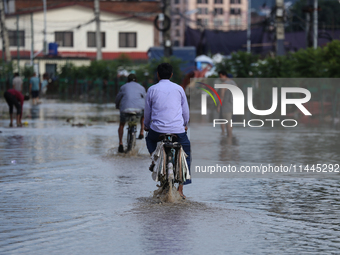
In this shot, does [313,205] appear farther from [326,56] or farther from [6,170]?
[326,56]

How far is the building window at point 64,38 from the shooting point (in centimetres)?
7625

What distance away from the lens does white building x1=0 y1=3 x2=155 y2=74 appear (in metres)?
75.9

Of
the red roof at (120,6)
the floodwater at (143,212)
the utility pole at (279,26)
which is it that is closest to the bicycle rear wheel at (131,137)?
the floodwater at (143,212)

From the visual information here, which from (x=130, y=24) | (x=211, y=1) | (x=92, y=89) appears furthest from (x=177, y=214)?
(x=211, y=1)

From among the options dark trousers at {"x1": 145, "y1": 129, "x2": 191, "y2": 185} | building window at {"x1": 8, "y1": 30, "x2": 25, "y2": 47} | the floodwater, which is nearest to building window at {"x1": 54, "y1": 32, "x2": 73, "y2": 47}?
building window at {"x1": 8, "y1": 30, "x2": 25, "y2": 47}

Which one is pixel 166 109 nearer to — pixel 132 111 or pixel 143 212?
pixel 143 212

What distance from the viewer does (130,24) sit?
7706 centimetres

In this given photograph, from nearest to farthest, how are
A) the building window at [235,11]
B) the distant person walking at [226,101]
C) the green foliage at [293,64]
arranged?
the distant person walking at [226,101] → the green foliage at [293,64] → the building window at [235,11]

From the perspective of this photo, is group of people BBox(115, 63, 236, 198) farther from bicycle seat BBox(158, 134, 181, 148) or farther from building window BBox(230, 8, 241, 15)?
building window BBox(230, 8, 241, 15)

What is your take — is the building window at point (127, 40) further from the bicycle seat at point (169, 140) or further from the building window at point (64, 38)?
the bicycle seat at point (169, 140)

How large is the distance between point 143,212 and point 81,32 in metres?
69.0

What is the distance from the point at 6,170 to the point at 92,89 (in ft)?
126

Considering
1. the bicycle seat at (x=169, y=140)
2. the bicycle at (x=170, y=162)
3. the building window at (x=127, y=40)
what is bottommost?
the bicycle at (x=170, y=162)

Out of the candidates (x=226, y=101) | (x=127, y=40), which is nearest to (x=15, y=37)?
(x=127, y=40)
